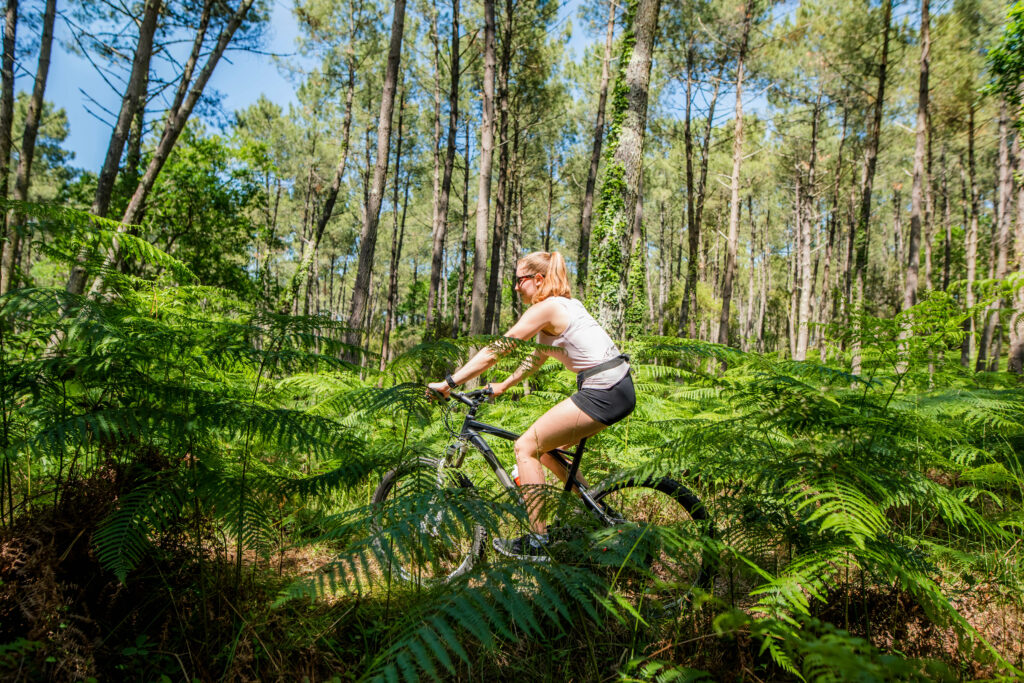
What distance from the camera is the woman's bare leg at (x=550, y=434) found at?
2404mm

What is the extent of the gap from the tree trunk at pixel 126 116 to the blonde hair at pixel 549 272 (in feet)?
21.8

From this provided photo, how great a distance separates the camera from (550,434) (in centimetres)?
244

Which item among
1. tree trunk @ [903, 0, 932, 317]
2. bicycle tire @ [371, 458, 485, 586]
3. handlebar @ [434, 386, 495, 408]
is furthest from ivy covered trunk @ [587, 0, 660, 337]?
tree trunk @ [903, 0, 932, 317]

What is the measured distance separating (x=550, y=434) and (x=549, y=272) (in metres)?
0.91

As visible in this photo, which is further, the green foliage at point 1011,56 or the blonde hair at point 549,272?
the green foliage at point 1011,56

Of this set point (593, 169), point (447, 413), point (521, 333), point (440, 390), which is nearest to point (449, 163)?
point (593, 169)

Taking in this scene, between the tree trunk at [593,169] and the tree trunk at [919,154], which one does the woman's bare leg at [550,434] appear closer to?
the tree trunk at [593,169]

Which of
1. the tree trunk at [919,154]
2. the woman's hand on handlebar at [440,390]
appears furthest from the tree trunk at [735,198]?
the woman's hand on handlebar at [440,390]

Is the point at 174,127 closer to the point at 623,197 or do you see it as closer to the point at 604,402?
the point at 623,197

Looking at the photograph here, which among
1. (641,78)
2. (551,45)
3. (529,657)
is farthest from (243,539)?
(551,45)

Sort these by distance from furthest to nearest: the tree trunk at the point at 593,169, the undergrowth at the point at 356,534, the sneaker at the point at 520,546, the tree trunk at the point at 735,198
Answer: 1. the tree trunk at the point at 735,198
2. the tree trunk at the point at 593,169
3. the sneaker at the point at 520,546
4. the undergrowth at the point at 356,534

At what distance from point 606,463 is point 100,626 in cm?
260

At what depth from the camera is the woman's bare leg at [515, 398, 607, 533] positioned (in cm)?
240

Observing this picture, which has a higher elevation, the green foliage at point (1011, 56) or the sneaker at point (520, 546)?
the green foliage at point (1011, 56)
